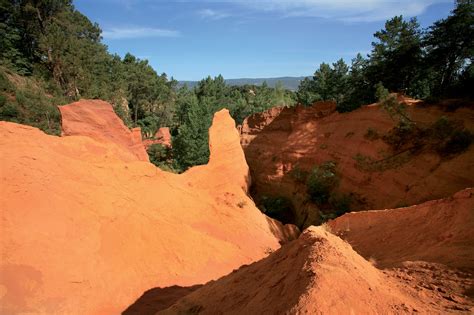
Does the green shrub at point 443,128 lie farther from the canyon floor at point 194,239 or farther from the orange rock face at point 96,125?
the orange rock face at point 96,125

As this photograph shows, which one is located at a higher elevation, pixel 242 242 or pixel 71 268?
pixel 71 268

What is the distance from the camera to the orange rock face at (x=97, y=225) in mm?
7672

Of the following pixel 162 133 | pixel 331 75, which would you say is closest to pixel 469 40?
pixel 331 75

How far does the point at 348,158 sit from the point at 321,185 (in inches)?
101

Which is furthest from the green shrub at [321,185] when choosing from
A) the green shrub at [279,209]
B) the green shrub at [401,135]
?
the green shrub at [401,135]

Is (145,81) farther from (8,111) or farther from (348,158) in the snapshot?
(348,158)

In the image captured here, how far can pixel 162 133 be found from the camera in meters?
32.8

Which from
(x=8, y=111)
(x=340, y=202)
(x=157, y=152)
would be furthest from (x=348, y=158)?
(x=8, y=111)

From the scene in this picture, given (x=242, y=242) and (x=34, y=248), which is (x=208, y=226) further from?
(x=34, y=248)

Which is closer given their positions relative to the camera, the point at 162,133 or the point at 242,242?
the point at 242,242

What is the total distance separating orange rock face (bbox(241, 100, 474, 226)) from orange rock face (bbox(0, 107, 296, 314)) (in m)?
6.97

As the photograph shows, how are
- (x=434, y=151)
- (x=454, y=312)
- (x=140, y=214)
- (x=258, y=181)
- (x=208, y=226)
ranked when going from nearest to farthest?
1. (x=454, y=312)
2. (x=140, y=214)
3. (x=208, y=226)
4. (x=434, y=151)
5. (x=258, y=181)

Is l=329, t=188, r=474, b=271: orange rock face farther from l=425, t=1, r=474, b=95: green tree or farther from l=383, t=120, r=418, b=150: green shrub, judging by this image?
l=425, t=1, r=474, b=95: green tree

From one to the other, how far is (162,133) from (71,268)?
1010 inches
